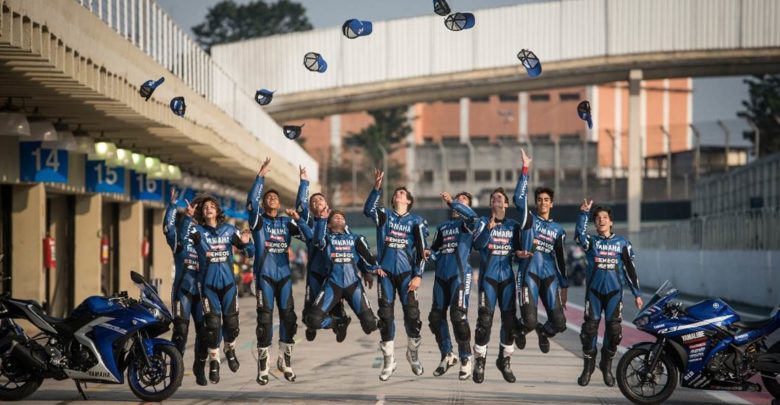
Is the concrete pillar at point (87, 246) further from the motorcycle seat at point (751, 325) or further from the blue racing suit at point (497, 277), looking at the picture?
the motorcycle seat at point (751, 325)

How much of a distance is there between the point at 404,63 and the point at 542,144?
68.4 feet

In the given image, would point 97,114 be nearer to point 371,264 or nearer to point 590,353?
point 371,264

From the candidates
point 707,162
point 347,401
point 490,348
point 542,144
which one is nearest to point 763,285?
point 490,348

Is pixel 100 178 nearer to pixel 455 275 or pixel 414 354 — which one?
pixel 414 354

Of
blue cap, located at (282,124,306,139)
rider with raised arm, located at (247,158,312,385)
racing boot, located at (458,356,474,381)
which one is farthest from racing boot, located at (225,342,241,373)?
blue cap, located at (282,124,306,139)

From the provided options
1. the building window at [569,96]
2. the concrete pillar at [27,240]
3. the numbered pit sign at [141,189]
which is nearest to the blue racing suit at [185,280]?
the concrete pillar at [27,240]

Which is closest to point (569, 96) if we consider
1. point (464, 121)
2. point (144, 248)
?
point (464, 121)

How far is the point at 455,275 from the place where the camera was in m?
16.0

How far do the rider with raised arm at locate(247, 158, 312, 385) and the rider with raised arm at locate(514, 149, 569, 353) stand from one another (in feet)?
8.17

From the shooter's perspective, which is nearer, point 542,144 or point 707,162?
point 707,162

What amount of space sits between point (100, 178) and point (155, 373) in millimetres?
14450

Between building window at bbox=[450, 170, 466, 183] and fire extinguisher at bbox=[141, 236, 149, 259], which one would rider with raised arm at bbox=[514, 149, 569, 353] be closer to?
fire extinguisher at bbox=[141, 236, 149, 259]

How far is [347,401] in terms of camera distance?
14.4 meters

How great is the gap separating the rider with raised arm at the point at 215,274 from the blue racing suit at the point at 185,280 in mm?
124
